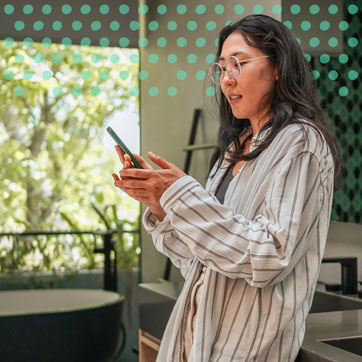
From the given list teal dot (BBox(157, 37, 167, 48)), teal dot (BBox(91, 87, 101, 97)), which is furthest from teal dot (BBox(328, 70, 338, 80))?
teal dot (BBox(91, 87, 101, 97))

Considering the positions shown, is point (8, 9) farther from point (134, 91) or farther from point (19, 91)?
point (134, 91)

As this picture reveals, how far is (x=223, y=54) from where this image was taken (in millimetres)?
1216

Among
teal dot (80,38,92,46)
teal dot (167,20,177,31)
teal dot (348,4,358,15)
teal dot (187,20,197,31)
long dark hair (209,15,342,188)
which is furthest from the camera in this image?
teal dot (80,38,92,46)

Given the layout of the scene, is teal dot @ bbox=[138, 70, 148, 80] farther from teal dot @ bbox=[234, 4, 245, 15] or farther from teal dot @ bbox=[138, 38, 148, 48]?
teal dot @ bbox=[234, 4, 245, 15]

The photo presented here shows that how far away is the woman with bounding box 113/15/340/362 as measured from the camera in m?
1.05

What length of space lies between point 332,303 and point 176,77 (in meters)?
1.75

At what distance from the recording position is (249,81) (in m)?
1.17

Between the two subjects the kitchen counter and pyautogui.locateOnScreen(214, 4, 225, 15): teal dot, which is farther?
pyautogui.locateOnScreen(214, 4, 225, 15): teal dot

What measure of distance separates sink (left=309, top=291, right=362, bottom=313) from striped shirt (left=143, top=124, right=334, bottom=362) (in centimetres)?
77

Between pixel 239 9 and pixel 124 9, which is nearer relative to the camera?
pixel 239 9

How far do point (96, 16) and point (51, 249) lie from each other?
1.59m

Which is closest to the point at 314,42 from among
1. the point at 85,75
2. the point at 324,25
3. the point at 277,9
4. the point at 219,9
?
the point at 324,25

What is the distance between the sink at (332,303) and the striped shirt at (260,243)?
0.77 m

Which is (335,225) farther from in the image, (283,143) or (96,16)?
(96,16)
